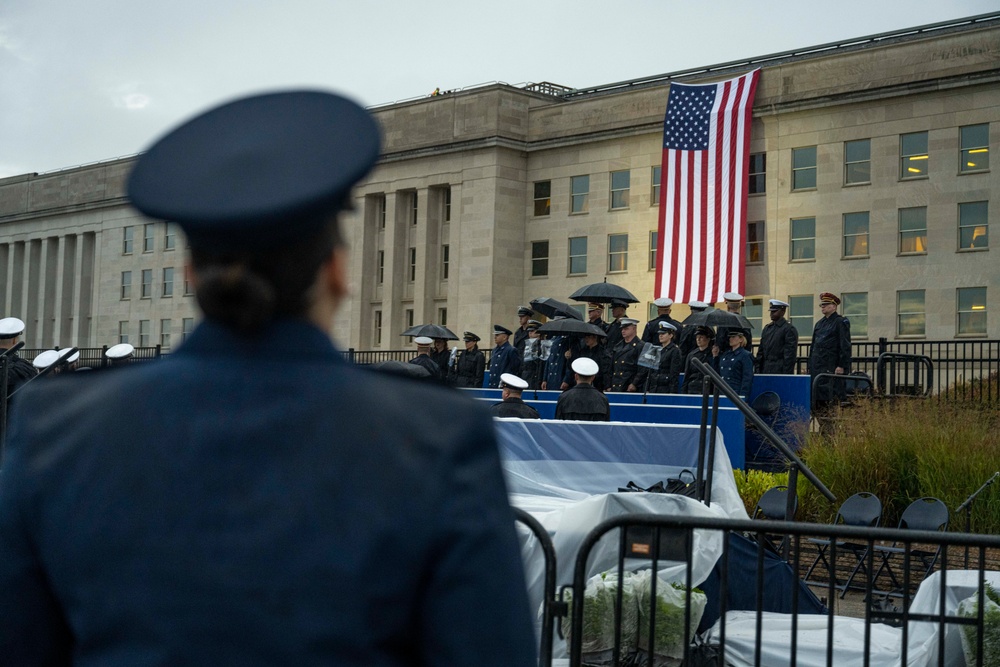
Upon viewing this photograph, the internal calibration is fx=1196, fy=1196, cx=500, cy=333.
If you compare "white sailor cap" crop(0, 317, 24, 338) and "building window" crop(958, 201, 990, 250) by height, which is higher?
"building window" crop(958, 201, 990, 250)

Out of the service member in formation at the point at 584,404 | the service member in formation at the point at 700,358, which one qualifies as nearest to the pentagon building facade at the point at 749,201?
the service member in formation at the point at 700,358

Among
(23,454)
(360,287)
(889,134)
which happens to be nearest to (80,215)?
(360,287)

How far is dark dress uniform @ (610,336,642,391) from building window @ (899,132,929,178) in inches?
914

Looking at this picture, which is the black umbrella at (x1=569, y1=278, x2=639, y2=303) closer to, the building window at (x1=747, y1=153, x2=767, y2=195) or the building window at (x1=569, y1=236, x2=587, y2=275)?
the building window at (x1=747, y1=153, x2=767, y2=195)

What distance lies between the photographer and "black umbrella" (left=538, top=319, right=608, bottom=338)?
2066 centimetres

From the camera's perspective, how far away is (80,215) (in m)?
69.2

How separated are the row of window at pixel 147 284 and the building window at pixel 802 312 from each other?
3505cm

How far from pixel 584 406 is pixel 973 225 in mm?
28922

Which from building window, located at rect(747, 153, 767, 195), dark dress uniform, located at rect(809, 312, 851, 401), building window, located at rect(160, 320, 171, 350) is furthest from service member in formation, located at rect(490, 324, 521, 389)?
building window, located at rect(160, 320, 171, 350)

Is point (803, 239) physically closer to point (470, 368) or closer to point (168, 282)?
point (470, 368)

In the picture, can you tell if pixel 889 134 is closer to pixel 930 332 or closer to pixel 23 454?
pixel 930 332

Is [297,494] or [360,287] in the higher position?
[360,287]

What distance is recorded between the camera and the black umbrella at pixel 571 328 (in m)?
20.7

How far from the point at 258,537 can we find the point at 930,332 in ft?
133
